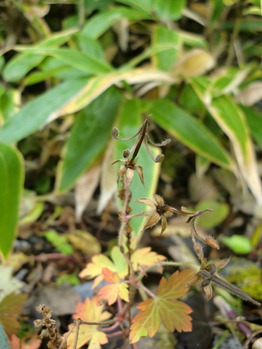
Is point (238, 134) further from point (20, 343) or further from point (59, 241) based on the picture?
point (20, 343)

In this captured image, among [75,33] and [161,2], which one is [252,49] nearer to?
[161,2]

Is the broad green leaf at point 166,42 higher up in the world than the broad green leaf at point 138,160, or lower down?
higher up

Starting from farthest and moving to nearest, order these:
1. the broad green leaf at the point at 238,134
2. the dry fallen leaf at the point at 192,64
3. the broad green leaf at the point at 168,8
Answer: the broad green leaf at the point at 168,8, the dry fallen leaf at the point at 192,64, the broad green leaf at the point at 238,134

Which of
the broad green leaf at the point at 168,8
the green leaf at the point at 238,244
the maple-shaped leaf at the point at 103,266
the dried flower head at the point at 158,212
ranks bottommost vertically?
the green leaf at the point at 238,244

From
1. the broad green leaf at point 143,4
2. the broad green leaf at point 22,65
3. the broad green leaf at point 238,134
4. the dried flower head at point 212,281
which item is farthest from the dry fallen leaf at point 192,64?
the dried flower head at point 212,281

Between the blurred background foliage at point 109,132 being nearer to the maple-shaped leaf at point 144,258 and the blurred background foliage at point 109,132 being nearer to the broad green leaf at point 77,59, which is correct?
the broad green leaf at point 77,59

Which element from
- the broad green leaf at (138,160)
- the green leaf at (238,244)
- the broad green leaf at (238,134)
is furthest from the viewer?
the broad green leaf at (238,134)

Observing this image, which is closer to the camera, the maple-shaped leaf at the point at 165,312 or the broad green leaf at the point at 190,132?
the maple-shaped leaf at the point at 165,312
